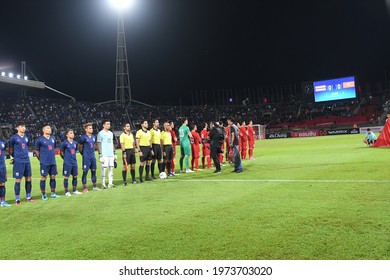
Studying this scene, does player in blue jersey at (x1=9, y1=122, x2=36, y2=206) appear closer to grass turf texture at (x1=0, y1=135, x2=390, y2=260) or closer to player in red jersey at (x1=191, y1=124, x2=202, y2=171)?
grass turf texture at (x1=0, y1=135, x2=390, y2=260)

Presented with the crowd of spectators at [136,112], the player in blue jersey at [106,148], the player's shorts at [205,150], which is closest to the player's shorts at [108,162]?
the player in blue jersey at [106,148]

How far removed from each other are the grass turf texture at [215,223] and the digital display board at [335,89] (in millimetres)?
45157

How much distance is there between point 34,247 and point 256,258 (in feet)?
10.2

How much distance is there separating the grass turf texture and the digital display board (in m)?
45.2

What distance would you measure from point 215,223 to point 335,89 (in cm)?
5152

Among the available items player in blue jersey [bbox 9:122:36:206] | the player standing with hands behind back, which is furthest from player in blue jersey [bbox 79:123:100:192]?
the player standing with hands behind back

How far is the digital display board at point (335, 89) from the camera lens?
51.7 m

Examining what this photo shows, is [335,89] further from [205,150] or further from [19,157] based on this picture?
[19,157]

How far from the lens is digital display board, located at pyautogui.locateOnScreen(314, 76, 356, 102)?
51.7 metres

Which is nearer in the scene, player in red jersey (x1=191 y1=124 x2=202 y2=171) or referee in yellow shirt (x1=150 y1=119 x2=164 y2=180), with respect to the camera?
referee in yellow shirt (x1=150 y1=119 x2=164 y2=180)

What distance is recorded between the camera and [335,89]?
52875mm

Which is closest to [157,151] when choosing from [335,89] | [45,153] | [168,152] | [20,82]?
[168,152]

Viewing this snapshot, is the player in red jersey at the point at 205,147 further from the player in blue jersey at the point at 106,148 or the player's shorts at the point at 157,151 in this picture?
the player in blue jersey at the point at 106,148

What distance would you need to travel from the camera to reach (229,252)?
454 centimetres
